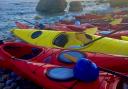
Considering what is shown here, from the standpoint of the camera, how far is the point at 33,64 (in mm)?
7109

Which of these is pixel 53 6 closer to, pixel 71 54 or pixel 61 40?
pixel 61 40

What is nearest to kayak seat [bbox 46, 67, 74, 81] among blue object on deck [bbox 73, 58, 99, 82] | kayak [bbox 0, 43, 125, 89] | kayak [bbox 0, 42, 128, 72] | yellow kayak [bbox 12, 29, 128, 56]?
kayak [bbox 0, 43, 125, 89]

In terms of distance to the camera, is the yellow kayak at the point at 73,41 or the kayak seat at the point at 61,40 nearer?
the yellow kayak at the point at 73,41

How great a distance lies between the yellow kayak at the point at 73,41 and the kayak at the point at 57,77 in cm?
200

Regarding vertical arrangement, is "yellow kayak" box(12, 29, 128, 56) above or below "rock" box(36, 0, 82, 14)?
above

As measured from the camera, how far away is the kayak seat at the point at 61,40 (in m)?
9.67

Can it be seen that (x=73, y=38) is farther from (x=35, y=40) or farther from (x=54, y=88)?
(x=54, y=88)

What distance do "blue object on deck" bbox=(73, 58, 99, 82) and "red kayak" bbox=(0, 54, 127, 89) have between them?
0.09 m

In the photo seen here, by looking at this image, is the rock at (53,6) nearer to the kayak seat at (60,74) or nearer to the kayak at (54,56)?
the kayak at (54,56)

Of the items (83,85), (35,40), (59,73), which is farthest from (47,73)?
(35,40)

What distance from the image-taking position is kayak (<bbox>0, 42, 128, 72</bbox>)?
7.10 m

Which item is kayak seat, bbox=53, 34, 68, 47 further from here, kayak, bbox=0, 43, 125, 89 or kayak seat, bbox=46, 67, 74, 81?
kayak seat, bbox=46, 67, 74, 81

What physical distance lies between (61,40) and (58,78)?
12.1ft

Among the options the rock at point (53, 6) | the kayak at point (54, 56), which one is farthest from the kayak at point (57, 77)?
the rock at point (53, 6)
